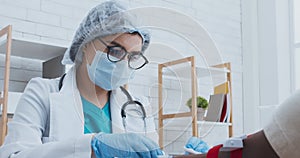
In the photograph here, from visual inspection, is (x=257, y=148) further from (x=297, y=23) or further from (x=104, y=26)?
(x=297, y=23)

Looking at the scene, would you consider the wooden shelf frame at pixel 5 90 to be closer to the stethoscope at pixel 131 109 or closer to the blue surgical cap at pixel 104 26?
the blue surgical cap at pixel 104 26

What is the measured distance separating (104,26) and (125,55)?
4.8 inches

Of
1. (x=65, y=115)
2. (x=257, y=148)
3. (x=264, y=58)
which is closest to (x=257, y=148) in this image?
(x=257, y=148)

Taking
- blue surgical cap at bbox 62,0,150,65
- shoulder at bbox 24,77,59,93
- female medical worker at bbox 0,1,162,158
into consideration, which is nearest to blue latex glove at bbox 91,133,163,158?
female medical worker at bbox 0,1,162,158

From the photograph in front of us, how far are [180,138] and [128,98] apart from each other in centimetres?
26

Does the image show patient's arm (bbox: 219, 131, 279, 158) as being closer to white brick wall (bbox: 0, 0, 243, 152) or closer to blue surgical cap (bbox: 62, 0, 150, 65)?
white brick wall (bbox: 0, 0, 243, 152)

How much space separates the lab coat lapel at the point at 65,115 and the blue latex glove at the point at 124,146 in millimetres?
229

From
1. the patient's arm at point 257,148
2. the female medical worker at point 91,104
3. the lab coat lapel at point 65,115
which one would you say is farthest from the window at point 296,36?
the patient's arm at point 257,148

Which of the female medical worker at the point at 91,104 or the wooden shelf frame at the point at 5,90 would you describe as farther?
the wooden shelf frame at the point at 5,90

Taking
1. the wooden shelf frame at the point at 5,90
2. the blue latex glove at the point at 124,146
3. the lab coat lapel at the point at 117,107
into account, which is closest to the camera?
the blue latex glove at the point at 124,146

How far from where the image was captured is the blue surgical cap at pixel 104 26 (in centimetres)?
104

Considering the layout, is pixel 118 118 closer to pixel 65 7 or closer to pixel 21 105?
pixel 21 105

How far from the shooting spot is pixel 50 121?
4.17 feet

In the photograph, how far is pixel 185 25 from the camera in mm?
962
